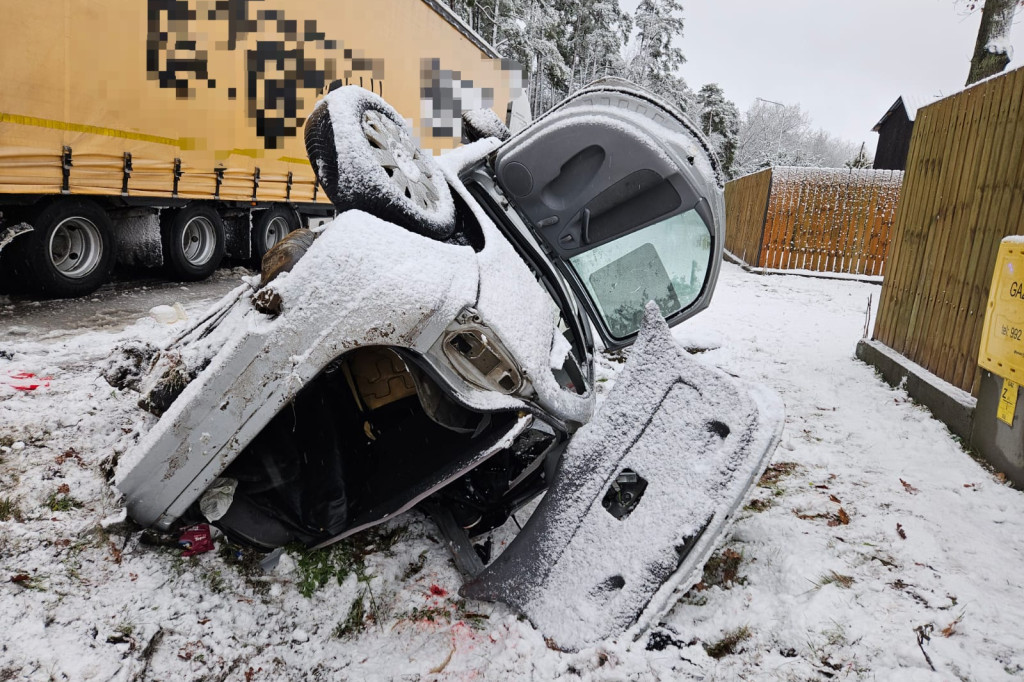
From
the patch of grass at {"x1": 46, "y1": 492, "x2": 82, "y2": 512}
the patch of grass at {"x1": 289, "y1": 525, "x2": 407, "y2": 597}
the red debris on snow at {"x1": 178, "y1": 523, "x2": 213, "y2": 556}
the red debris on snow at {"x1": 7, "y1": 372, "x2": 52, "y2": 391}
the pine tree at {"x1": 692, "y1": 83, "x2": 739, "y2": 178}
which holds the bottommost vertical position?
the patch of grass at {"x1": 289, "y1": 525, "x2": 407, "y2": 597}

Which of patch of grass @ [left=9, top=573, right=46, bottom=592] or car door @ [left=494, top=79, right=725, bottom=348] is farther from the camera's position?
car door @ [left=494, top=79, right=725, bottom=348]

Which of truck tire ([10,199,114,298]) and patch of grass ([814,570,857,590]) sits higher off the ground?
truck tire ([10,199,114,298])

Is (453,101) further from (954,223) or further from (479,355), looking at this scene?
(479,355)

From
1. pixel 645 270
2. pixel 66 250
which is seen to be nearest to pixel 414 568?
pixel 645 270

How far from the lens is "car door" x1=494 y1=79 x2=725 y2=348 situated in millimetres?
2592

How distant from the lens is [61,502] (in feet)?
7.19

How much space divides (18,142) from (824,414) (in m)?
6.50

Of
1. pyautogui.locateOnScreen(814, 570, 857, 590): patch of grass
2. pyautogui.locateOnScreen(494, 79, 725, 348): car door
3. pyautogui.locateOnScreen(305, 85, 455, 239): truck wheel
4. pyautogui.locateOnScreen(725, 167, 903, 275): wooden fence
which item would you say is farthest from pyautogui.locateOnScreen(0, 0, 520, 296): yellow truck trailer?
pyautogui.locateOnScreen(725, 167, 903, 275): wooden fence

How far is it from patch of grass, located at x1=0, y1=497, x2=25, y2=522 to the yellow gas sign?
4343 millimetres

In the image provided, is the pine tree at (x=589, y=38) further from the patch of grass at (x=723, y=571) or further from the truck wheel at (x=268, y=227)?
the patch of grass at (x=723, y=571)

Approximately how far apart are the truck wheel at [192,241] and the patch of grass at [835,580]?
7.34 m

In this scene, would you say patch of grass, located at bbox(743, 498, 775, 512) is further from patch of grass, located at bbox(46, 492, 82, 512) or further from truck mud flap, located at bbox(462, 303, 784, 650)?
patch of grass, located at bbox(46, 492, 82, 512)

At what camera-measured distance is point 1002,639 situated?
72.1 inches

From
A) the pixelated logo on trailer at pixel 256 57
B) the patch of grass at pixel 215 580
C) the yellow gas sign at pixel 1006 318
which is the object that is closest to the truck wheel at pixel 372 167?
the patch of grass at pixel 215 580
